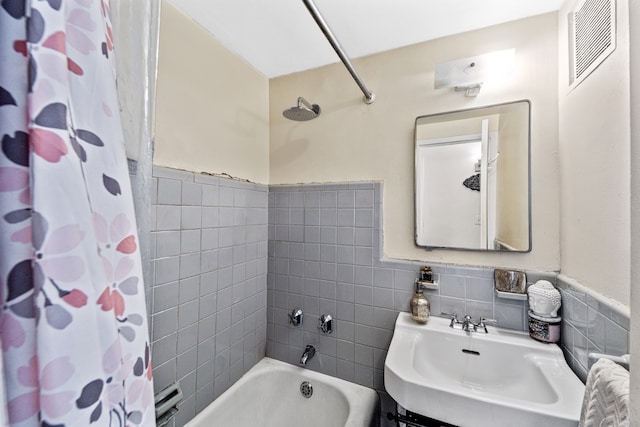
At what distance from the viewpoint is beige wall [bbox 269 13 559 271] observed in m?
1.04

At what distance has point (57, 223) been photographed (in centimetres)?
28

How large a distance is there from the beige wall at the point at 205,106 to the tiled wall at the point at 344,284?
0.36m

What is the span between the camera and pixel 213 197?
1.20 meters

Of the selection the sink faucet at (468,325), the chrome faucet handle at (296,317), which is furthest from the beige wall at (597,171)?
the chrome faucet handle at (296,317)

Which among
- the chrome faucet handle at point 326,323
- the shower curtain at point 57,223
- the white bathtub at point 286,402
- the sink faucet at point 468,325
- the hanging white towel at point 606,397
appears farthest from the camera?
the chrome faucet handle at point 326,323

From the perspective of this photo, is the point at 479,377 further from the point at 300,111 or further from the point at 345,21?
the point at 345,21

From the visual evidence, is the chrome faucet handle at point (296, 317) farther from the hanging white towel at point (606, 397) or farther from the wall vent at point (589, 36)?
the wall vent at point (589, 36)

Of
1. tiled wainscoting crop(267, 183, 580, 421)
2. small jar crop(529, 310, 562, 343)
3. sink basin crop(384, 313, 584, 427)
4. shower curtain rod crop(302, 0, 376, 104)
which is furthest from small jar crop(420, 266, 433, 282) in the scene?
shower curtain rod crop(302, 0, 376, 104)

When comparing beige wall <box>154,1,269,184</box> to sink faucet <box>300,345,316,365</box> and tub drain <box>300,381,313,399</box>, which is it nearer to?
sink faucet <box>300,345,316,365</box>

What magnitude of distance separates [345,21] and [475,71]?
621 mm

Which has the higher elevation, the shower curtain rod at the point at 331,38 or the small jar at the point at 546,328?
the shower curtain rod at the point at 331,38

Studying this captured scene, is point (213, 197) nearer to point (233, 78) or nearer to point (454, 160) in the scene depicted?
point (233, 78)

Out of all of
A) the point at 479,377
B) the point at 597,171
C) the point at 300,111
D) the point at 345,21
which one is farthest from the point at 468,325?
the point at 345,21

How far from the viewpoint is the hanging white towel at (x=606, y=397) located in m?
0.46
